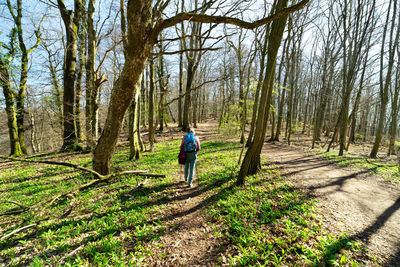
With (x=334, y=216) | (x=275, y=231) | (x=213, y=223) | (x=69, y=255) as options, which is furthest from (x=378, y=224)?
(x=69, y=255)

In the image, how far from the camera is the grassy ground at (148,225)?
105 inches

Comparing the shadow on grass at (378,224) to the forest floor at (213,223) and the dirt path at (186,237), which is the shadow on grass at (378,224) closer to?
the forest floor at (213,223)

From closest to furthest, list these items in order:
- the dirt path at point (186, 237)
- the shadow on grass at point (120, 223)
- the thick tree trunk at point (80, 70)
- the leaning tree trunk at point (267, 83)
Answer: the dirt path at point (186, 237)
the shadow on grass at point (120, 223)
the leaning tree trunk at point (267, 83)
the thick tree trunk at point (80, 70)

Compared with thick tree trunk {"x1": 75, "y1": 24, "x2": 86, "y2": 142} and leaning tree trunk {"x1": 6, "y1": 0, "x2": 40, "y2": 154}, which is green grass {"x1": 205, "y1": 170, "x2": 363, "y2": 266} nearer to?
thick tree trunk {"x1": 75, "y1": 24, "x2": 86, "y2": 142}

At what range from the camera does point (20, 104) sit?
11.2 metres

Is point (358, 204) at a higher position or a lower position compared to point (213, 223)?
higher

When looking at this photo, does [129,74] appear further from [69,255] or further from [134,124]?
[134,124]

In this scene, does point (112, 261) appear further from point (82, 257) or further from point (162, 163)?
point (162, 163)

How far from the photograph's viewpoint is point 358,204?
4176 millimetres

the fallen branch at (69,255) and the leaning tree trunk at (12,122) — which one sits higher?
the leaning tree trunk at (12,122)

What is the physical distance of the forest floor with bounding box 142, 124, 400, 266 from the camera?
282 cm

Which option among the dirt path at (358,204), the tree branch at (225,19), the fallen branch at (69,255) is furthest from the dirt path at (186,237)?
the tree branch at (225,19)

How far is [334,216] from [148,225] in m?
4.35

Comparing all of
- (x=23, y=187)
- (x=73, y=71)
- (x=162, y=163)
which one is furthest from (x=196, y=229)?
(x=73, y=71)
